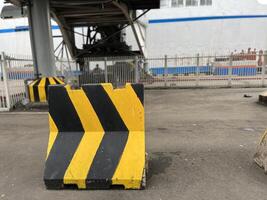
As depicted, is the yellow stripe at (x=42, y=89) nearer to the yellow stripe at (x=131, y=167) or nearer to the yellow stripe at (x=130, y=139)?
the yellow stripe at (x=130, y=139)

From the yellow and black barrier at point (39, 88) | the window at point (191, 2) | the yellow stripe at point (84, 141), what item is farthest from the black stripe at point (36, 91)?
the window at point (191, 2)

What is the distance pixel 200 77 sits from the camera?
16.0 metres

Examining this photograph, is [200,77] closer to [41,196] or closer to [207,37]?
[207,37]

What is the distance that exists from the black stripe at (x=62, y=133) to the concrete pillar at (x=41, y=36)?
662 centimetres

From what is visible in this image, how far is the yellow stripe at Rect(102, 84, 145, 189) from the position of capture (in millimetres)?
3092

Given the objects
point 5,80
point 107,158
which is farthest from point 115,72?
point 107,158

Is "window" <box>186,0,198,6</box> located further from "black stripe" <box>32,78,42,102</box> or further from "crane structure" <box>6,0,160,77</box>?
"black stripe" <box>32,78,42,102</box>

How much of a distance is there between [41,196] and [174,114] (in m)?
5.25

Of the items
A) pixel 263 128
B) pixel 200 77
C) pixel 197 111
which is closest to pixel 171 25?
pixel 200 77

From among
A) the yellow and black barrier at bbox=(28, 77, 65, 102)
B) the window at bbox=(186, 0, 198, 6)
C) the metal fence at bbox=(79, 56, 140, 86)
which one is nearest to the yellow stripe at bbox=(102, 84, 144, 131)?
the yellow and black barrier at bbox=(28, 77, 65, 102)

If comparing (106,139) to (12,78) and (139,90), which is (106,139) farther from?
→ (12,78)

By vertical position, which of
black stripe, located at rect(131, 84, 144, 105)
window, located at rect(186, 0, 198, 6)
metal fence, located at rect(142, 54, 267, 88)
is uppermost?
window, located at rect(186, 0, 198, 6)

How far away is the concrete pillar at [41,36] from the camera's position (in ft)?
29.9

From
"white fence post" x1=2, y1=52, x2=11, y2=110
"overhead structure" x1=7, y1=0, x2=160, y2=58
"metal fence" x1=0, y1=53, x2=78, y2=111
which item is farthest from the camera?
"overhead structure" x1=7, y1=0, x2=160, y2=58
